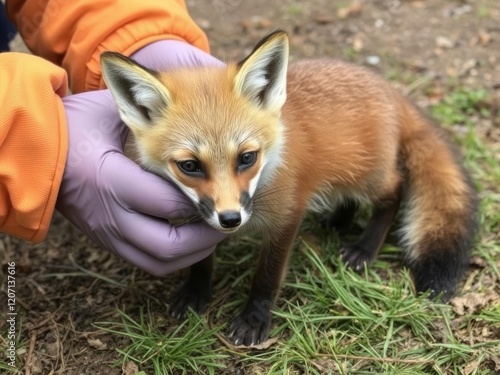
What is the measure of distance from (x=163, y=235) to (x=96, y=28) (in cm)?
108

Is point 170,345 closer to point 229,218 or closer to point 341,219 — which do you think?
point 229,218

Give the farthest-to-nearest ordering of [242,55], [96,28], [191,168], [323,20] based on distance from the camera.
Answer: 1. [323,20]
2. [242,55]
3. [96,28]
4. [191,168]

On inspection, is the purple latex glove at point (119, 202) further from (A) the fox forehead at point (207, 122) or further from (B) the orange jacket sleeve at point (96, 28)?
(B) the orange jacket sleeve at point (96, 28)

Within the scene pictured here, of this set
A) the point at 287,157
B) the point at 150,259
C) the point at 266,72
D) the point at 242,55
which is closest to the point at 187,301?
the point at 150,259

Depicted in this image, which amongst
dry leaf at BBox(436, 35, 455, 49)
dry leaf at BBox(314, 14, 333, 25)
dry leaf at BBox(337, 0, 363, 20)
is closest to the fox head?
dry leaf at BBox(436, 35, 455, 49)

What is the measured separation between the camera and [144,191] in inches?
86.0

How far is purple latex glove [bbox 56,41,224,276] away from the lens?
222 cm

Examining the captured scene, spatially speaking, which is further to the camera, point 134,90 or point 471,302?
point 471,302

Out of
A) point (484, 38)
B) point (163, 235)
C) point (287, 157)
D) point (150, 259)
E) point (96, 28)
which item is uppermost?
point (96, 28)

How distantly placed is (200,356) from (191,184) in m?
0.79

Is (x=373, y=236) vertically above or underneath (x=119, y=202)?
underneath

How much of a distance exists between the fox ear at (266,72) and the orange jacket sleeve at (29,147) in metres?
0.73

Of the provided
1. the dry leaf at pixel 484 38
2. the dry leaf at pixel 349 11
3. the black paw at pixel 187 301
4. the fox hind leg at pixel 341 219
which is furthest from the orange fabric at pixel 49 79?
the dry leaf at pixel 484 38

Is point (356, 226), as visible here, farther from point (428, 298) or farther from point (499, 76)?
point (499, 76)
